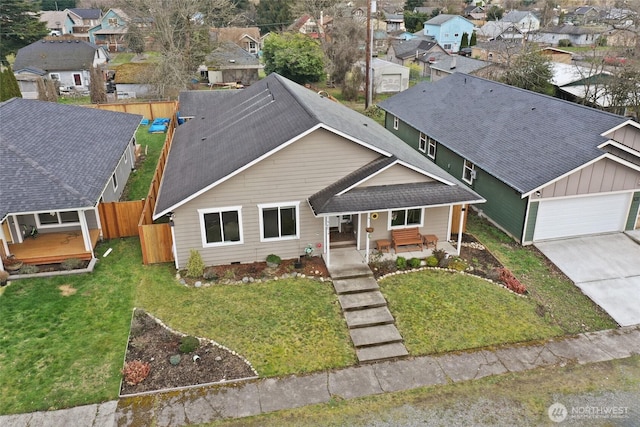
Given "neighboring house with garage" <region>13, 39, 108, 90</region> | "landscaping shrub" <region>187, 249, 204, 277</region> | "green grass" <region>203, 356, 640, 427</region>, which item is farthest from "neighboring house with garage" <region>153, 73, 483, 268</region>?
"neighboring house with garage" <region>13, 39, 108, 90</region>

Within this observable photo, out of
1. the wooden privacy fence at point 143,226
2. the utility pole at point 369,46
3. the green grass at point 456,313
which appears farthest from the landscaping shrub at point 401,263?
the utility pole at point 369,46

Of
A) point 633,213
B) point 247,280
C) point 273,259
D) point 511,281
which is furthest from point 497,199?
point 247,280

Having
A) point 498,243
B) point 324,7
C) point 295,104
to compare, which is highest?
point 324,7

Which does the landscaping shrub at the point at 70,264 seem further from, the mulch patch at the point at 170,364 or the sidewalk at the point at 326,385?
the sidewalk at the point at 326,385

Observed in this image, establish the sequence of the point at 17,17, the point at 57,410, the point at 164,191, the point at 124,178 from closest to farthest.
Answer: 1. the point at 57,410
2. the point at 164,191
3. the point at 124,178
4. the point at 17,17

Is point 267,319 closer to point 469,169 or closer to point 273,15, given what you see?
point 469,169

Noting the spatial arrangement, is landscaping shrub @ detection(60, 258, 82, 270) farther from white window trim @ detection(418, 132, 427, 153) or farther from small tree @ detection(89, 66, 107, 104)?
small tree @ detection(89, 66, 107, 104)

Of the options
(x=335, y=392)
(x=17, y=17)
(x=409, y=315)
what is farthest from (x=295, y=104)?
(x=17, y=17)

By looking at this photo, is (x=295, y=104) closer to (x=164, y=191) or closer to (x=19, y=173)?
(x=164, y=191)
